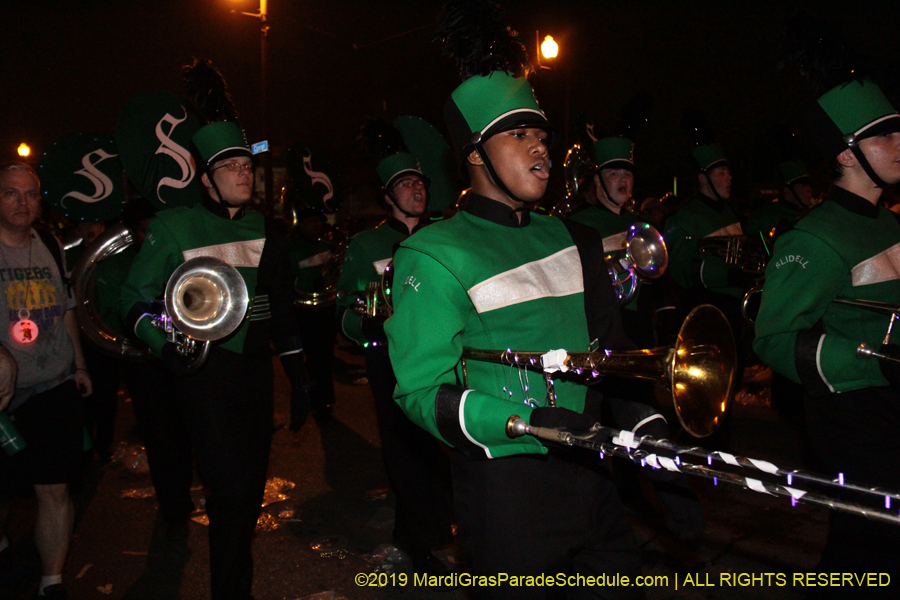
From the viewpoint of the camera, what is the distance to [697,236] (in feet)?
21.2

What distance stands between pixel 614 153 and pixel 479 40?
331cm

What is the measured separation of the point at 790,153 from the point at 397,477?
6.40 meters

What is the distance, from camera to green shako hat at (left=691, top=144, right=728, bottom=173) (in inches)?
261

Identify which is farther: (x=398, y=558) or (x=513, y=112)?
(x=398, y=558)

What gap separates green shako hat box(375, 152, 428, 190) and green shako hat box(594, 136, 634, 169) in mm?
1611

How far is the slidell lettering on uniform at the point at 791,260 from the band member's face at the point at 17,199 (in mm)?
4378

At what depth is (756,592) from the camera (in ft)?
12.7

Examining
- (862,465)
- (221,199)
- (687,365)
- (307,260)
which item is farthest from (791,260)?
(307,260)

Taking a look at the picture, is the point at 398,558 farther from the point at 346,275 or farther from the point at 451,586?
the point at 346,275

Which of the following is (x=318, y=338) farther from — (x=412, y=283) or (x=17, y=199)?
(x=412, y=283)

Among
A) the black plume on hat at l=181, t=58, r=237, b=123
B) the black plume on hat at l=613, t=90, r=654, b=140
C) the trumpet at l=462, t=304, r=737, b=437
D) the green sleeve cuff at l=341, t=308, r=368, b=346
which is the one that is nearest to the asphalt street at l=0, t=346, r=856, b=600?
the green sleeve cuff at l=341, t=308, r=368, b=346

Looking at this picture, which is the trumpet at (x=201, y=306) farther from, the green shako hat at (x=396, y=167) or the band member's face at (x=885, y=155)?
the band member's face at (x=885, y=155)

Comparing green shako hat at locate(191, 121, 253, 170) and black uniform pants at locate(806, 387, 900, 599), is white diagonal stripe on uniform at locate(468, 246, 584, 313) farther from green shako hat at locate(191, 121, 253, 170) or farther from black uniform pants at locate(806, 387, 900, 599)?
green shako hat at locate(191, 121, 253, 170)

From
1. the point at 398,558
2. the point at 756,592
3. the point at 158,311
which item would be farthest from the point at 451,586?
the point at 158,311
